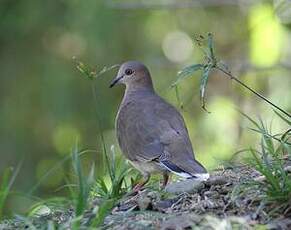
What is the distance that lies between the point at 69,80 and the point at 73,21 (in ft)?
2.48

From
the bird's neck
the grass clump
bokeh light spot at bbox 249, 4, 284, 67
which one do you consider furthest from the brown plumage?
bokeh light spot at bbox 249, 4, 284, 67

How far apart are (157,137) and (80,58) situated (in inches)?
264

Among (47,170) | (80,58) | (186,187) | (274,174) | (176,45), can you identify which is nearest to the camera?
(274,174)

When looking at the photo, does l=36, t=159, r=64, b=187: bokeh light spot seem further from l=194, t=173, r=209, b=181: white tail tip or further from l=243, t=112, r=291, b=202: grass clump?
l=243, t=112, r=291, b=202: grass clump

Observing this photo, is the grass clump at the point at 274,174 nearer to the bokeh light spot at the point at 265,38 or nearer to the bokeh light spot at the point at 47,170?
the bokeh light spot at the point at 265,38

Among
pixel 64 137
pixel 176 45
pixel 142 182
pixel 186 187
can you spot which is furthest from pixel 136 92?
pixel 176 45

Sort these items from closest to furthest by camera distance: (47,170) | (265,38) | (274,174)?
(274,174)
(265,38)
(47,170)

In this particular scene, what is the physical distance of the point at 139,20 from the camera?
573 inches

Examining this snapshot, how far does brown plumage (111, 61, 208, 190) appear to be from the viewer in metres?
7.35

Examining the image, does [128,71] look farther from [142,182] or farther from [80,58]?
[80,58]

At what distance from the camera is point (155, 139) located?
766cm

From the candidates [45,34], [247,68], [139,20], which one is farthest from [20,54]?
[247,68]

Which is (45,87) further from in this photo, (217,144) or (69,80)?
(217,144)

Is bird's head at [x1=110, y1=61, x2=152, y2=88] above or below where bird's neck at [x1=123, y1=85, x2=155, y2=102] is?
above
